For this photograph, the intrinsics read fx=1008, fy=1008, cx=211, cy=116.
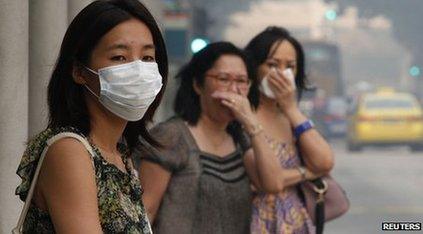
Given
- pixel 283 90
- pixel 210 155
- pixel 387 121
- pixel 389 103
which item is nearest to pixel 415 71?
pixel 389 103

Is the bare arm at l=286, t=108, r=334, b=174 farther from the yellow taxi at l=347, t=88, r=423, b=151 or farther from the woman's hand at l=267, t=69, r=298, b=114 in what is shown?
the yellow taxi at l=347, t=88, r=423, b=151

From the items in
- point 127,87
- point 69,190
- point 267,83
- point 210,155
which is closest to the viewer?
point 69,190

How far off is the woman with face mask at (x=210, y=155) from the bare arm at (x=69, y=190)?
163 cm

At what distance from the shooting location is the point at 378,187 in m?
16.8

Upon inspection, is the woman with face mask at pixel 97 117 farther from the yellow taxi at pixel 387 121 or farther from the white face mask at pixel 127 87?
the yellow taxi at pixel 387 121

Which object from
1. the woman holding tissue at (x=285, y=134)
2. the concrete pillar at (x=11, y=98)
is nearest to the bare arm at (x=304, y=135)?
the woman holding tissue at (x=285, y=134)

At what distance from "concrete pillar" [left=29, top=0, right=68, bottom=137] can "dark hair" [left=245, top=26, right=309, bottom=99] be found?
88 cm

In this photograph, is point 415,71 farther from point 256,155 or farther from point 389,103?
point 256,155

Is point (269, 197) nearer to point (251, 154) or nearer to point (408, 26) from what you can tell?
point (251, 154)

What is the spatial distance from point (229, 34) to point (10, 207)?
1217 inches

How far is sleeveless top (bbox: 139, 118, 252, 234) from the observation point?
12.8 ft

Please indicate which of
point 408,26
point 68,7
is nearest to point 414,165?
point 408,26

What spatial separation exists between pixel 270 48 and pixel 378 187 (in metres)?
12.5

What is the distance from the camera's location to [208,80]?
434cm
